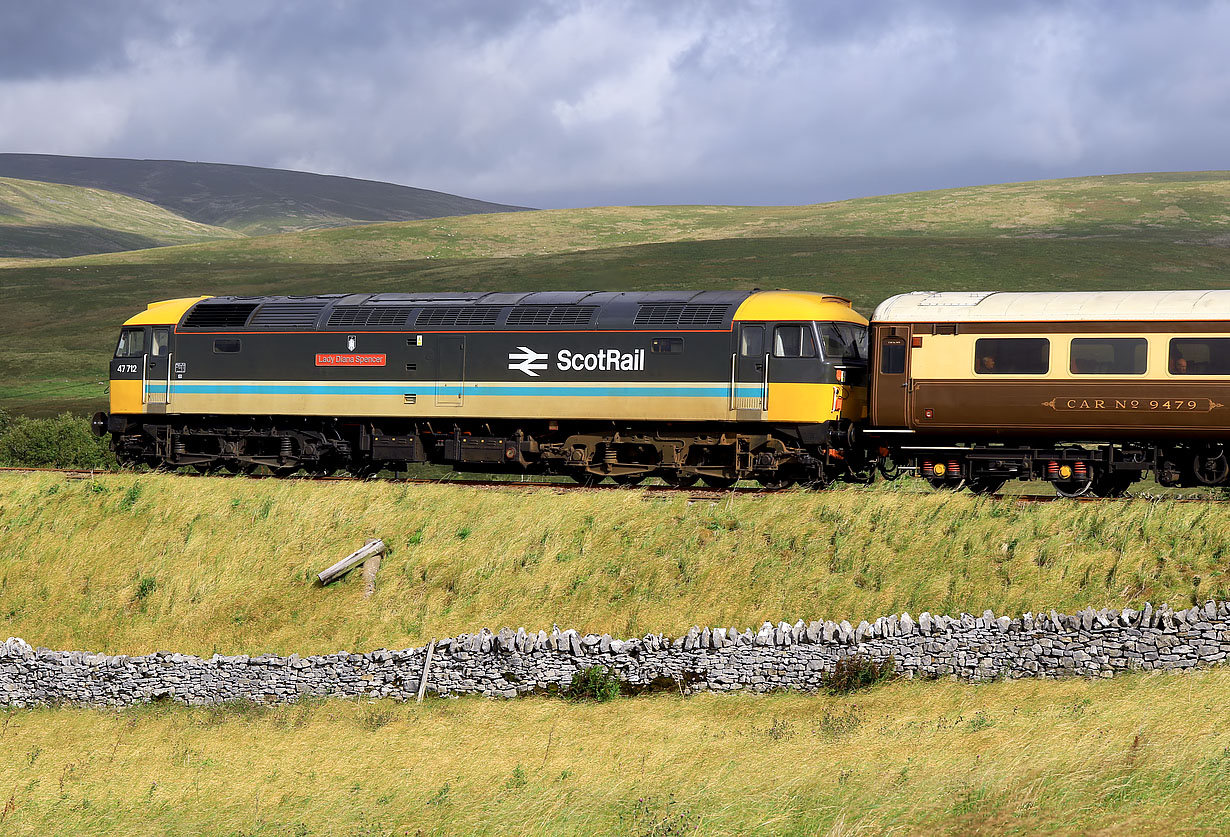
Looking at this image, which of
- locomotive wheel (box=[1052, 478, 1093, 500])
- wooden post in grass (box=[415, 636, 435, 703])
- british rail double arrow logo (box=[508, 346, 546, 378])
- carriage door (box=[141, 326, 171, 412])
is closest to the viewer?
wooden post in grass (box=[415, 636, 435, 703])

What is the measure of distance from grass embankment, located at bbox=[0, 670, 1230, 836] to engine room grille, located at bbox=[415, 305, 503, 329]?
944 cm

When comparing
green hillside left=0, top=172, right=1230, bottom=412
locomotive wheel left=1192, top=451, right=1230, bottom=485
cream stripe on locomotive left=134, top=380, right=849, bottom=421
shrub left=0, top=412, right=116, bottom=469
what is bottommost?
shrub left=0, top=412, right=116, bottom=469

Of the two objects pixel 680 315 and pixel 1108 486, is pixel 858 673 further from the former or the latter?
pixel 680 315

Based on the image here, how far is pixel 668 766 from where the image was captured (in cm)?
1508

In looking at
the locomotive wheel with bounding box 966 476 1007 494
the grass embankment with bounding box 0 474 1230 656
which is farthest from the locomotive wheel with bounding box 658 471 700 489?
the locomotive wheel with bounding box 966 476 1007 494

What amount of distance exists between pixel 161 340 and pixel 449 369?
319 inches

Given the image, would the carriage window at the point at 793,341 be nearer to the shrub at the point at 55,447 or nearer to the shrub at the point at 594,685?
the shrub at the point at 594,685

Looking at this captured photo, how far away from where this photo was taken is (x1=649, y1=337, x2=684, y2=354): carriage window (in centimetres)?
2444

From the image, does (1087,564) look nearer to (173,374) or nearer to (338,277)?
(173,374)

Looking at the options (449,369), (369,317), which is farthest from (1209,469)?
(369,317)

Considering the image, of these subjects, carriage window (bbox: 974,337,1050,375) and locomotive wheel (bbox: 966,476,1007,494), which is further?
locomotive wheel (bbox: 966,476,1007,494)

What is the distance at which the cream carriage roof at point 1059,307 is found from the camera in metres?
21.1

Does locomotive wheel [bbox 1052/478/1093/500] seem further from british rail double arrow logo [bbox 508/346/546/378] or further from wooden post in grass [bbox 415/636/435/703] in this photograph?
wooden post in grass [bbox 415/636/435/703]

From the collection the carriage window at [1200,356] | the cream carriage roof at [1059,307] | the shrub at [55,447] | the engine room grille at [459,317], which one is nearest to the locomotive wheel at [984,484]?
the cream carriage roof at [1059,307]
